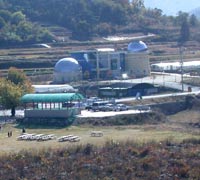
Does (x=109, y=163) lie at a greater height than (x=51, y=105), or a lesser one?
lesser

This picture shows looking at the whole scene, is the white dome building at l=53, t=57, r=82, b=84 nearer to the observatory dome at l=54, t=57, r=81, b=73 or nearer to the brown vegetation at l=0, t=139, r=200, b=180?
the observatory dome at l=54, t=57, r=81, b=73

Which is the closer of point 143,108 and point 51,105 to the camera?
point 51,105

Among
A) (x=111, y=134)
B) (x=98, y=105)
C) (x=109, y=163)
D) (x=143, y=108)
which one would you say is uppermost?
(x=98, y=105)

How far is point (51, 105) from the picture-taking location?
3672 centimetres

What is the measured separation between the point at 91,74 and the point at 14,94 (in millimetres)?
19832

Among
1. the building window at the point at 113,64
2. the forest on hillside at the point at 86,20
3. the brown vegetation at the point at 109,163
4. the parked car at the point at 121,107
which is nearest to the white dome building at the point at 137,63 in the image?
the building window at the point at 113,64

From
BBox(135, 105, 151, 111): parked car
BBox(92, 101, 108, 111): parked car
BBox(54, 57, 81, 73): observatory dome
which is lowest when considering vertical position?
BBox(135, 105, 151, 111): parked car

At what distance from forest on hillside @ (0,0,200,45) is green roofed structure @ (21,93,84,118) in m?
34.9

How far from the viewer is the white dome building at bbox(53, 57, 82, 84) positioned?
54.2 metres

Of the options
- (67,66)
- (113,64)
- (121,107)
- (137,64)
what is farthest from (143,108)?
(137,64)

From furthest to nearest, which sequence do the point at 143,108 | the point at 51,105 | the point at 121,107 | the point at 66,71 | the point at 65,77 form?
the point at 65,77 < the point at 66,71 < the point at 143,108 < the point at 121,107 < the point at 51,105

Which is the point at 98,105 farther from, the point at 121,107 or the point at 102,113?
the point at 102,113

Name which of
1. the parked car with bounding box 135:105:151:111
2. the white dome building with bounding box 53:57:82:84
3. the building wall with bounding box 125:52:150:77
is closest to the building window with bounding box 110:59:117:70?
the building wall with bounding box 125:52:150:77

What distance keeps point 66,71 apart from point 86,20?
2761 cm
